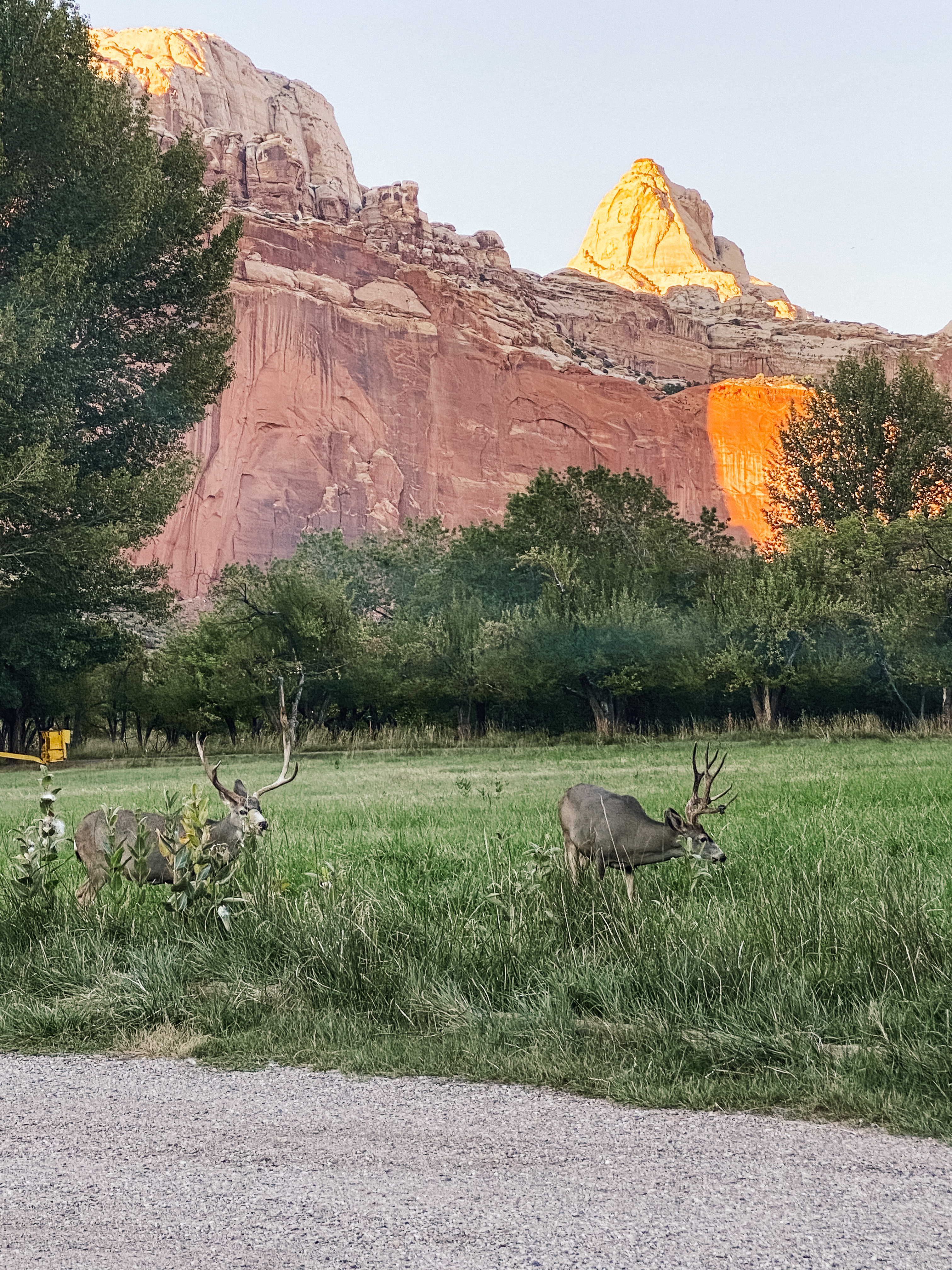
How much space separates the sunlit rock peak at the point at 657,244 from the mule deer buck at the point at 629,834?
15179 centimetres

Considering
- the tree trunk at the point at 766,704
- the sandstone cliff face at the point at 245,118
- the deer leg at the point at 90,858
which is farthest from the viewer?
the sandstone cliff face at the point at 245,118

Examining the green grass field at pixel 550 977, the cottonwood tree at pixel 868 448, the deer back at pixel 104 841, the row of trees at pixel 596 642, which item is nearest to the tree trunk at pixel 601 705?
the row of trees at pixel 596 642

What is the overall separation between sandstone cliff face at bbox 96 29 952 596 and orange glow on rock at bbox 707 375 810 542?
0.19 m

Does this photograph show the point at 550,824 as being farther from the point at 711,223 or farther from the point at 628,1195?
the point at 711,223

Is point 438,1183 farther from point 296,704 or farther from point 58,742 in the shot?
point 58,742

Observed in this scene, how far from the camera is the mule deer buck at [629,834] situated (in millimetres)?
7246

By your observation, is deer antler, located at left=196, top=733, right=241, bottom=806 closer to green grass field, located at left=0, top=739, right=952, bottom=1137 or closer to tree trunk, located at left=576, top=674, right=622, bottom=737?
green grass field, located at left=0, top=739, right=952, bottom=1137

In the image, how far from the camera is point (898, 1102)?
3.93 metres

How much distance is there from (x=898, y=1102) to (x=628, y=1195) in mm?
1241

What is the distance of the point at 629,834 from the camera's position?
736 cm

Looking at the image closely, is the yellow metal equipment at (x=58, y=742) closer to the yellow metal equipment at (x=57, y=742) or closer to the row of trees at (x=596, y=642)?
the yellow metal equipment at (x=57, y=742)

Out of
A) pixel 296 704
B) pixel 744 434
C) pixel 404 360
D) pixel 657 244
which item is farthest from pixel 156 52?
pixel 296 704

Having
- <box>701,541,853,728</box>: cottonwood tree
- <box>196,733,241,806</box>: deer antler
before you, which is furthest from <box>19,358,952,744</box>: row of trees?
<box>196,733,241,806</box>: deer antler

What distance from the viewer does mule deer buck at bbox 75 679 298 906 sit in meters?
7.32
